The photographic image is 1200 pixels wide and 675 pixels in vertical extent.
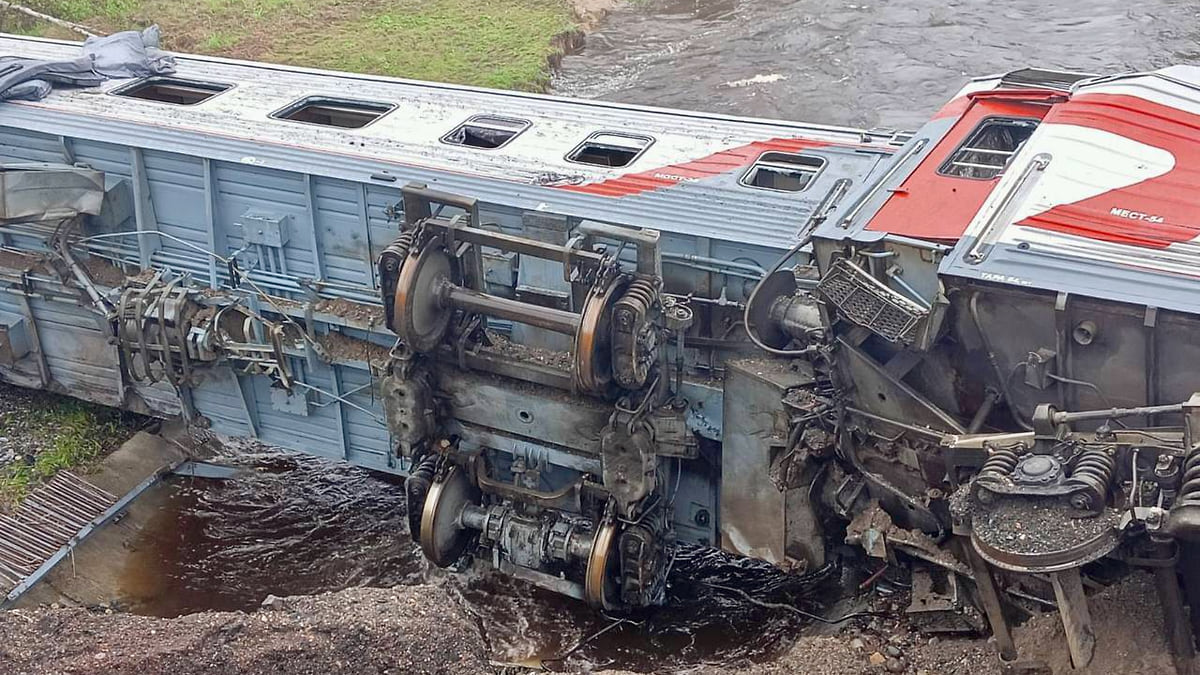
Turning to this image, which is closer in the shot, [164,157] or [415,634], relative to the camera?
[415,634]

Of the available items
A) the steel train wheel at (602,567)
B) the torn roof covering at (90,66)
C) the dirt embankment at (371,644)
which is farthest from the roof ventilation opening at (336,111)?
the dirt embankment at (371,644)

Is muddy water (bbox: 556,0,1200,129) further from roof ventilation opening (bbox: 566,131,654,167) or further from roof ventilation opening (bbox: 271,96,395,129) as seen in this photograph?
roof ventilation opening (bbox: 566,131,654,167)

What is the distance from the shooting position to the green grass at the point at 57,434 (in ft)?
35.2

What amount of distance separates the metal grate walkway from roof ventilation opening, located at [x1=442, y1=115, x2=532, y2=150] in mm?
4239

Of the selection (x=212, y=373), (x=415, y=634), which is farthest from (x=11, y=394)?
(x=415, y=634)

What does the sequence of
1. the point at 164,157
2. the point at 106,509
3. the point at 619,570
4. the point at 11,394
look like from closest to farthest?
1. the point at 619,570
2. the point at 164,157
3. the point at 106,509
4. the point at 11,394

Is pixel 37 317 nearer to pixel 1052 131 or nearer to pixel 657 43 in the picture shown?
pixel 1052 131

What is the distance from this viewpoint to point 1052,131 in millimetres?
7676

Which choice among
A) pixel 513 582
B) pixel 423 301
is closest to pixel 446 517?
pixel 513 582

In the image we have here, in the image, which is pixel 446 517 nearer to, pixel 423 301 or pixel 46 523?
pixel 423 301

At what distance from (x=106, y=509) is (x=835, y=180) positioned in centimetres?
648

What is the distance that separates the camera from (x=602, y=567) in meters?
8.31

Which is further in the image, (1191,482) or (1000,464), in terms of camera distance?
(1000,464)

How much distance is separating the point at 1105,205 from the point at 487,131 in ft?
16.6
